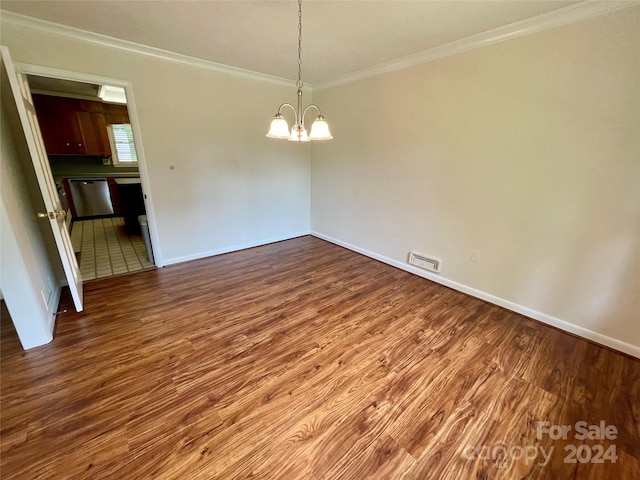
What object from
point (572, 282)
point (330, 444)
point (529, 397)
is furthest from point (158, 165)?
point (572, 282)

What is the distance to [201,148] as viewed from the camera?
3.46 meters

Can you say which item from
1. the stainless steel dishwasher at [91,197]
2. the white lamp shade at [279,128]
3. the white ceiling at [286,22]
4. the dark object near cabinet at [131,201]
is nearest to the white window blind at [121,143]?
the stainless steel dishwasher at [91,197]

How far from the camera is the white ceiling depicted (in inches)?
76.4

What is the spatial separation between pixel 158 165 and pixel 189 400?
8.93 ft

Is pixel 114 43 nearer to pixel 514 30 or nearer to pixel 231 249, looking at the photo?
pixel 231 249

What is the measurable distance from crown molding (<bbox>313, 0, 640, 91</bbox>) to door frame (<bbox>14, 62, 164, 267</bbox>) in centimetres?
287

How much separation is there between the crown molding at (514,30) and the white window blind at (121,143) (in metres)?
5.61

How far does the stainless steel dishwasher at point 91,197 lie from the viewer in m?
5.40

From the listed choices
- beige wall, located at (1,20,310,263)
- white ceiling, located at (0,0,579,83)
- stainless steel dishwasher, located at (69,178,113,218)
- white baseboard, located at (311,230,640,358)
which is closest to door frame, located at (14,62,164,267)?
beige wall, located at (1,20,310,263)

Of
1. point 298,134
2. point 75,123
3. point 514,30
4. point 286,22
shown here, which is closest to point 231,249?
point 298,134

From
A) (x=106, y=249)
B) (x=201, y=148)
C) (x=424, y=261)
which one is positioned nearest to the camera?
(x=424, y=261)

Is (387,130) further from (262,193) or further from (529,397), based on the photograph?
(529,397)

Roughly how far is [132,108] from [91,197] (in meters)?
3.95

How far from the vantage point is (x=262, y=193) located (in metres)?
4.24
